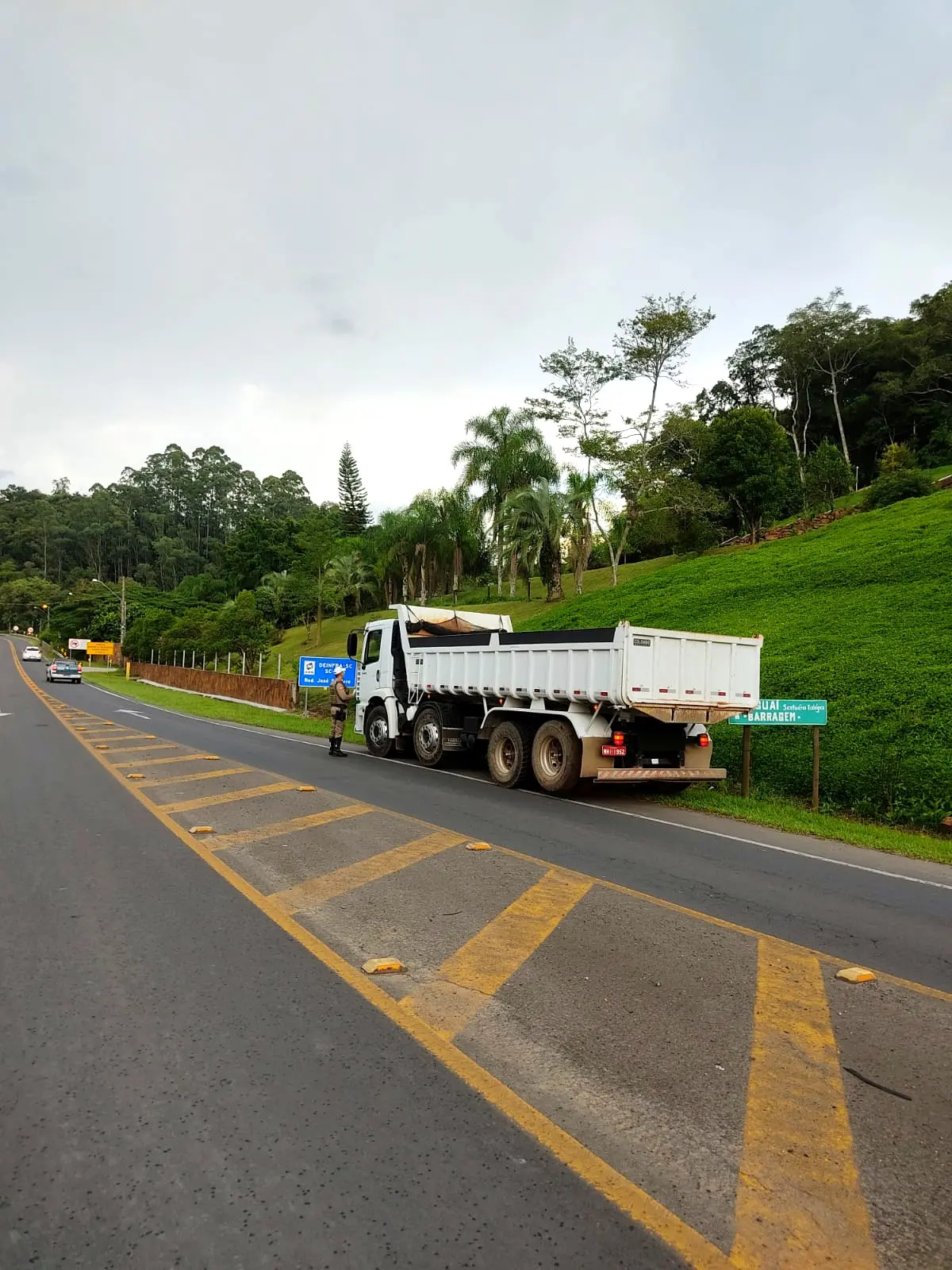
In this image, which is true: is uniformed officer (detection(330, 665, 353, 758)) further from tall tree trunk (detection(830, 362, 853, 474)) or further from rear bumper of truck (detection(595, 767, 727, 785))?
tall tree trunk (detection(830, 362, 853, 474))

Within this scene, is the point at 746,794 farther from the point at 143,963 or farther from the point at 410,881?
the point at 143,963

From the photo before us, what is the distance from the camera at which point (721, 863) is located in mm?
8312

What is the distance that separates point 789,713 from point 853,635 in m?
5.97

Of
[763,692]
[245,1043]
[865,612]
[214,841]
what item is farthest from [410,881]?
[865,612]

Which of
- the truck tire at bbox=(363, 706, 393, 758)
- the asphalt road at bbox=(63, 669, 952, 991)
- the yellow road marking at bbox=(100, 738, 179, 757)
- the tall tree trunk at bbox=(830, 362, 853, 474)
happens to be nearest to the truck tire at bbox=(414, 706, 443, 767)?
the asphalt road at bbox=(63, 669, 952, 991)

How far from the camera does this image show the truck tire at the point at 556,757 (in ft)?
39.3

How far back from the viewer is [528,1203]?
2.77m

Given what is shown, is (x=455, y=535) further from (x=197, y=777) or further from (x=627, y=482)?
(x=197, y=777)

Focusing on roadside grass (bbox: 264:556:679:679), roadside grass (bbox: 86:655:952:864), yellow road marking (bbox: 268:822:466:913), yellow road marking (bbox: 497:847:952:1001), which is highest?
→ roadside grass (bbox: 264:556:679:679)

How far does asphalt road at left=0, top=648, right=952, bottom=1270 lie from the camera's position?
268 centimetres

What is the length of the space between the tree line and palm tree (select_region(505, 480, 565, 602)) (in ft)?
0.30

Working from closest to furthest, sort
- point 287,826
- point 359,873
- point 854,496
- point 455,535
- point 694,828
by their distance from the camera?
point 359,873
point 287,826
point 694,828
point 854,496
point 455,535

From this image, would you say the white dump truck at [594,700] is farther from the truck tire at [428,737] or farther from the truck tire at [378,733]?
the truck tire at [378,733]

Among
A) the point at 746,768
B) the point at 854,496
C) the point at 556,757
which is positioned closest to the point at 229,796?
the point at 556,757
